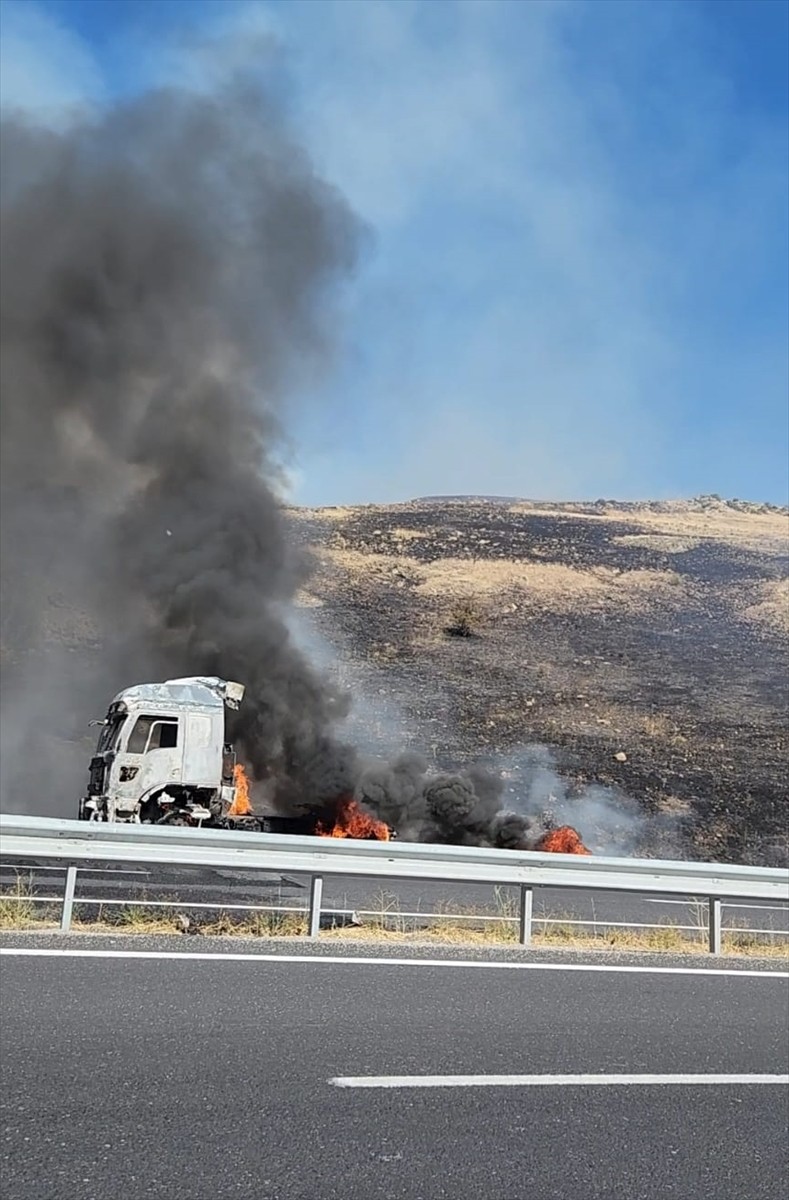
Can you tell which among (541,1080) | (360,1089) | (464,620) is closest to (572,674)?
(464,620)

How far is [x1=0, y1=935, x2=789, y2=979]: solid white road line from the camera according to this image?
6375 millimetres

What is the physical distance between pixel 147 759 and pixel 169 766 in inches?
12.9

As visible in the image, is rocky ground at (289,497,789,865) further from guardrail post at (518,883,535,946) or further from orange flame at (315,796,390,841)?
guardrail post at (518,883,535,946)

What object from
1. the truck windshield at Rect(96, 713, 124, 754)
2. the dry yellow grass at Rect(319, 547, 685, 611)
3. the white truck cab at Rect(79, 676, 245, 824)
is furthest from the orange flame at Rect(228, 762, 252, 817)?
the dry yellow grass at Rect(319, 547, 685, 611)

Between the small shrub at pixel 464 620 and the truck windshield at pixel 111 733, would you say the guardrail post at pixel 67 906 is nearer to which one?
the truck windshield at pixel 111 733

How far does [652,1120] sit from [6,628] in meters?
A: 23.9

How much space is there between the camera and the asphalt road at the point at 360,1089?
357 cm

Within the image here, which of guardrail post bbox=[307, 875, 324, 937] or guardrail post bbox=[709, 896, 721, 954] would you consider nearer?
guardrail post bbox=[307, 875, 324, 937]

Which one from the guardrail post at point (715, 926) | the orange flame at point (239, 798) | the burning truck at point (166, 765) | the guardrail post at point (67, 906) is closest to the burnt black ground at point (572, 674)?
the orange flame at point (239, 798)

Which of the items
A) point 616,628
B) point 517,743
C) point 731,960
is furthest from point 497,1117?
point 616,628

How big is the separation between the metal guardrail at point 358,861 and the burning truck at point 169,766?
6.80m

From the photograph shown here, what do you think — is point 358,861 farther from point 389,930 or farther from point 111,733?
point 111,733

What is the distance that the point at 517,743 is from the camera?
22.9m

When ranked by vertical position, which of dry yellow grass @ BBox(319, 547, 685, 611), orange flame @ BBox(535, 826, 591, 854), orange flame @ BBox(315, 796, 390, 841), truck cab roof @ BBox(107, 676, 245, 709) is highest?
dry yellow grass @ BBox(319, 547, 685, 611)
